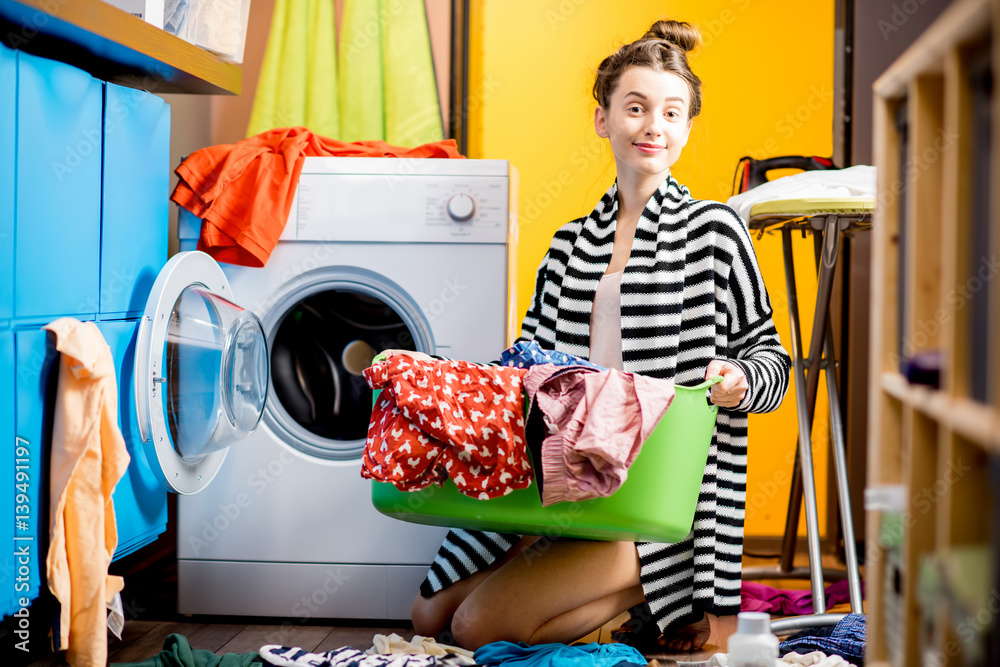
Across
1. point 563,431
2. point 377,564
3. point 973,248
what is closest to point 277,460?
point 377,564

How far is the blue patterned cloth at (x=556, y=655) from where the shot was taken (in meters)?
1.46

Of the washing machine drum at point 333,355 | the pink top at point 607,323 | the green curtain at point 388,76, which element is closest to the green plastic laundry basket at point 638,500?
the pink top at point 607,323

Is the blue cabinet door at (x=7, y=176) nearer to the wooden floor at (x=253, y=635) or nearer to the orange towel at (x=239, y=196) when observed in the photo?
the orange towel at (x=239, y=196)

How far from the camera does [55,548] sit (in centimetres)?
138

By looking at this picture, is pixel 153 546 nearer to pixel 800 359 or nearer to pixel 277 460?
pixel 277 460

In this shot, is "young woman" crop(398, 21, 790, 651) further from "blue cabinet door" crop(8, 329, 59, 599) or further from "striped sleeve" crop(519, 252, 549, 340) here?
"blue cabinet door" crop(8, 329, 59, 599)

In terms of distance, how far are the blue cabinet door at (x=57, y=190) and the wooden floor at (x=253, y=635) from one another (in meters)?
0.67

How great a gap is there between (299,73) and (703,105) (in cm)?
119

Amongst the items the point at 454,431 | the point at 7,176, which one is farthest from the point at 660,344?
the point at 7,176

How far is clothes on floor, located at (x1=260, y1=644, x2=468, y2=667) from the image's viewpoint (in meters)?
1.51

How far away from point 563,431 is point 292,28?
177cm

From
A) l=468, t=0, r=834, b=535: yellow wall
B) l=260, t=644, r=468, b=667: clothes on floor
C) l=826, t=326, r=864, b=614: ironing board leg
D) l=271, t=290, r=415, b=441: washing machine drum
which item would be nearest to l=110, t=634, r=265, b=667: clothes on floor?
l=260, t=644, r=468, b=667: clothes on floor

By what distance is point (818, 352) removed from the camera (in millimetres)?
1888

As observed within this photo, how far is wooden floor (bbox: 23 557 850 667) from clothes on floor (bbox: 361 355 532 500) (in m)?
0.57
